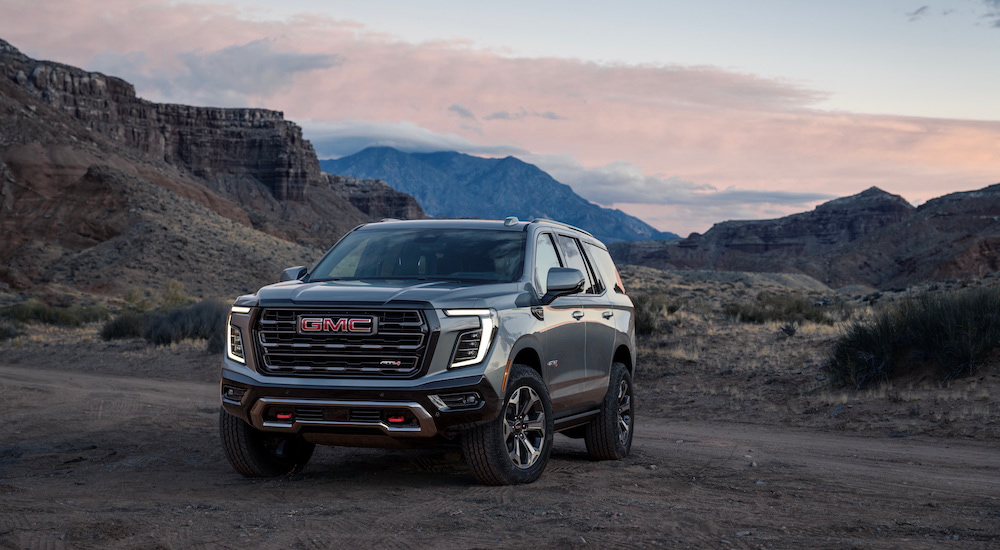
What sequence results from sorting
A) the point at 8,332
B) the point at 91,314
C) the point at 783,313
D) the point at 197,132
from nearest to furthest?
the point at 783,313 → the point at 8,332 → the point at 91,314 → the point at 197,132

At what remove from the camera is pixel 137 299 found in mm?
44688

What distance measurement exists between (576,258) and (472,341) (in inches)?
104

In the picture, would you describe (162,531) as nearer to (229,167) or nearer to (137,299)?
(137,299)

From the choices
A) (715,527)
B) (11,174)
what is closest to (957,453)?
(715,527)

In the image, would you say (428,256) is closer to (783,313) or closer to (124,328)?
(783,313)

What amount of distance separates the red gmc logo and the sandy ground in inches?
47.4

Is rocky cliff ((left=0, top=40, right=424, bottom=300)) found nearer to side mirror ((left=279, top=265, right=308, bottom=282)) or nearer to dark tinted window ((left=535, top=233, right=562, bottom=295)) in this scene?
side mirror ((left=279, top=265, right=308, bottom=282))

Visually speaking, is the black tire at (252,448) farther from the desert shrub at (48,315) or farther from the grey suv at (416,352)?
the desert shrub at (48,315)

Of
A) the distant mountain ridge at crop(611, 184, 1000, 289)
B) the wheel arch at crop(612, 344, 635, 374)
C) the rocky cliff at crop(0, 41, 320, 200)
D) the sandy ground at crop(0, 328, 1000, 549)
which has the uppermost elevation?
the rocky cliff at crop(0, 41, 320, 200)

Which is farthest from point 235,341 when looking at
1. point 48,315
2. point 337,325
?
point 48,315

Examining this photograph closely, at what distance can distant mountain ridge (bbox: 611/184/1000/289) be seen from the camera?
3597 inches

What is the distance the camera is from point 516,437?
7598 mm

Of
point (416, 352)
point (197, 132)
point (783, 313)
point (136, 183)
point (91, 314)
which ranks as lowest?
point (91, 314)

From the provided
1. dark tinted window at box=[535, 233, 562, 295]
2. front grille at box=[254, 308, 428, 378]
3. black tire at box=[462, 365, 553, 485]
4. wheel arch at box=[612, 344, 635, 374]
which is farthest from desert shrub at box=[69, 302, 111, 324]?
black tire at box=[462, 365, 553, 485]
